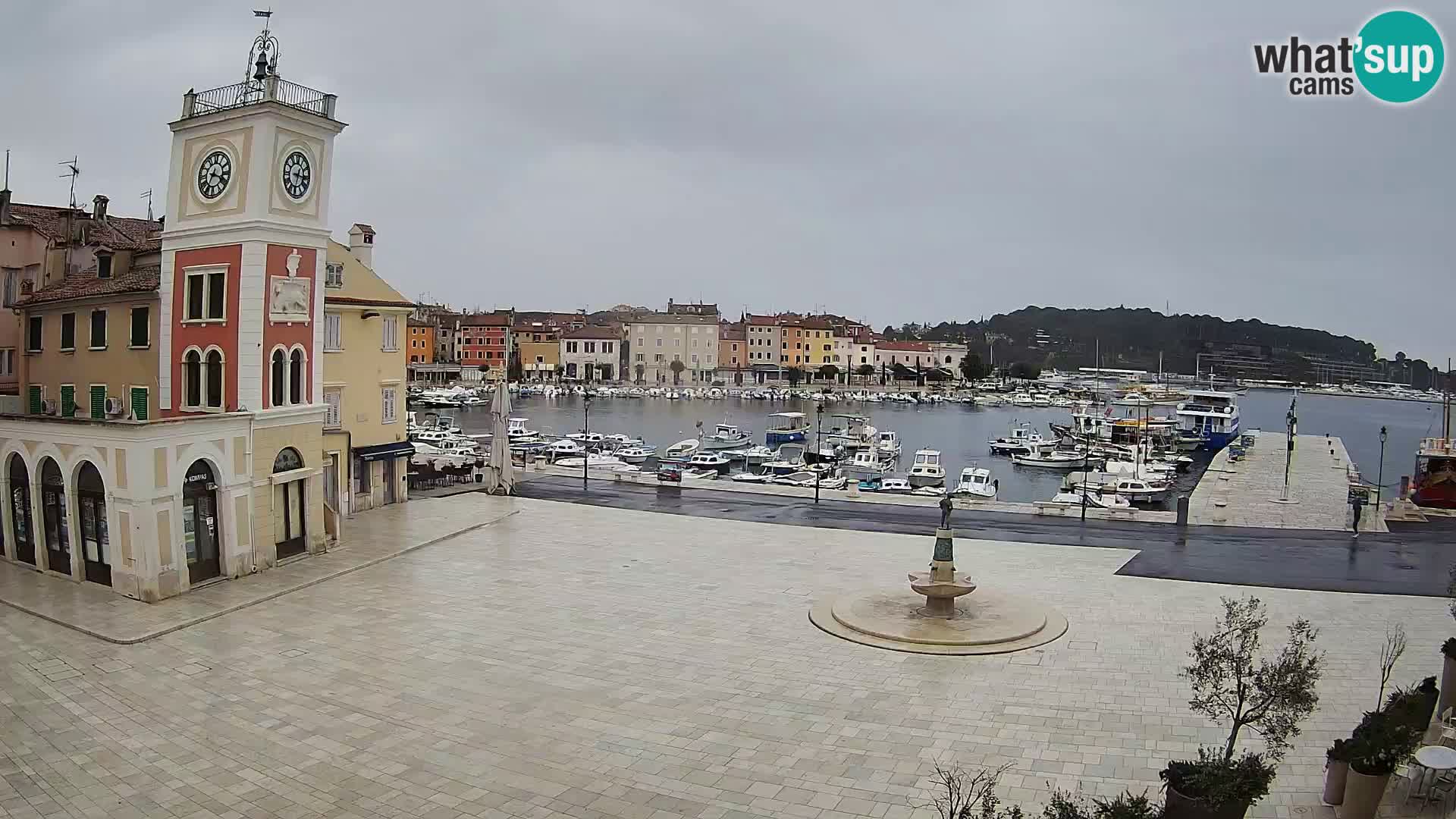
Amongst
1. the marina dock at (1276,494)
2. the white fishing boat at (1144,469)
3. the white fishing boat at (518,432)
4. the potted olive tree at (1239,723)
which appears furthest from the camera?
the white fishing boat at (518,432)

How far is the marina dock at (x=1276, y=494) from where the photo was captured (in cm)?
2614

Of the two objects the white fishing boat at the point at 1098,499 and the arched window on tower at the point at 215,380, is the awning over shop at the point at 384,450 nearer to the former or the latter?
the arched window on tower at the point at 215,380

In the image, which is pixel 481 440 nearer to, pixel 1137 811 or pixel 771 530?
pixel 771 530

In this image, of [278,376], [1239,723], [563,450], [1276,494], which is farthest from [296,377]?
[563,450]

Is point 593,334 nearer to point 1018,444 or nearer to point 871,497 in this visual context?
point 1018,444

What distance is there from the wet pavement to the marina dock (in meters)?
1.40

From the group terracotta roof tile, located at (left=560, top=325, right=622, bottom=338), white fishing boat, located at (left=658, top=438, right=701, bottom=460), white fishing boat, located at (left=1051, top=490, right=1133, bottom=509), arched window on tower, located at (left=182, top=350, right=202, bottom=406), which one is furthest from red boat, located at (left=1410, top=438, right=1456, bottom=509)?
terracotta roof tile, located at (left=560, top=325, right=622, bottom=338)

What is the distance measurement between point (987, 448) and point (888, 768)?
66892mm

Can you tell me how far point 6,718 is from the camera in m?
11.2

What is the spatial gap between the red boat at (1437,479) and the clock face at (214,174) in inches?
1359

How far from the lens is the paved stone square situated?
9.30 meters

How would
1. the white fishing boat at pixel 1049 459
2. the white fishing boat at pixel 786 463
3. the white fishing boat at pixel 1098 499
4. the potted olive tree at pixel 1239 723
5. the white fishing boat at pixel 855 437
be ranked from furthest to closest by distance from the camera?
the white fishing boat at pixel 855 437 → the white fishing boat at pixel 1049 459 → the white fishing boat at pixel 786 463 → the white fishing boat at pixel 1098 499 → the potted olive tree at pixel 1239 723

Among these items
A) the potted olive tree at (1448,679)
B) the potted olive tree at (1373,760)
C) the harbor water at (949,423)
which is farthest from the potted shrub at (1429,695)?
the harbor water at (949,423)

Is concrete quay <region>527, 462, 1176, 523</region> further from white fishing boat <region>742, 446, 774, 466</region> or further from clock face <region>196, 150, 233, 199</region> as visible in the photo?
white fishing boat <region>742, 446, 774, 466</region>
